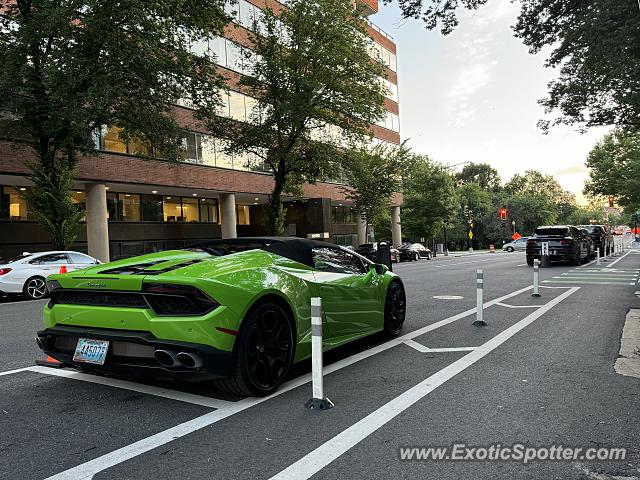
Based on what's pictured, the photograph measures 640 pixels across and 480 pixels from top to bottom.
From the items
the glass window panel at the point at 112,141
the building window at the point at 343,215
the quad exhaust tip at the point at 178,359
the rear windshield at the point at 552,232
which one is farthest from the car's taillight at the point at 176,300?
the building window at the point at 343,215

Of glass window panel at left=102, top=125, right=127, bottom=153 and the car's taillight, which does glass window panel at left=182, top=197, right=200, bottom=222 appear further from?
the car's taillight

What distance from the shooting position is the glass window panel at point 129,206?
93.0 ft

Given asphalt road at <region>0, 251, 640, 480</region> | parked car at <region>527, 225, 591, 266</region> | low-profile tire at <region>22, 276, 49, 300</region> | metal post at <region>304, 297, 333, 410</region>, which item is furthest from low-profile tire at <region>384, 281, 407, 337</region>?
parked car at <region>527, 225, 591, 266</region>

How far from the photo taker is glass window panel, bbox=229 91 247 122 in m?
31.0

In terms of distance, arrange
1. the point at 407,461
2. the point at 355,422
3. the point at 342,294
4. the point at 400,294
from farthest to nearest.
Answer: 1. the point at 400,294
2. the point at 342,294
3. the point at 355,422
4. the point at 407,461

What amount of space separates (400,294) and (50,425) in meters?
4.72

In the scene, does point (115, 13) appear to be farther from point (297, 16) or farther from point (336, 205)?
point (336, 205)

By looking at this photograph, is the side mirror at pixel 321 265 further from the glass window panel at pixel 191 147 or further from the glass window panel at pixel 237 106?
the glass window panel at pixel 237 106

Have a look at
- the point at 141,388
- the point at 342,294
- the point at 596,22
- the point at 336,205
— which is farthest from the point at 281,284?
the point at 336,205

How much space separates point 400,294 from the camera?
708cm

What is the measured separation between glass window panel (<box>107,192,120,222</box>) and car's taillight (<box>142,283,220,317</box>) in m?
25.9

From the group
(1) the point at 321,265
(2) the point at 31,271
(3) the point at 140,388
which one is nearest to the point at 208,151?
(2) the point at 31,271

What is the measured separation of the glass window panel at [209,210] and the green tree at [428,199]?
2377 cm

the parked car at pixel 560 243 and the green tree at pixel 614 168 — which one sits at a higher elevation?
the green tree at pixel 614 168
